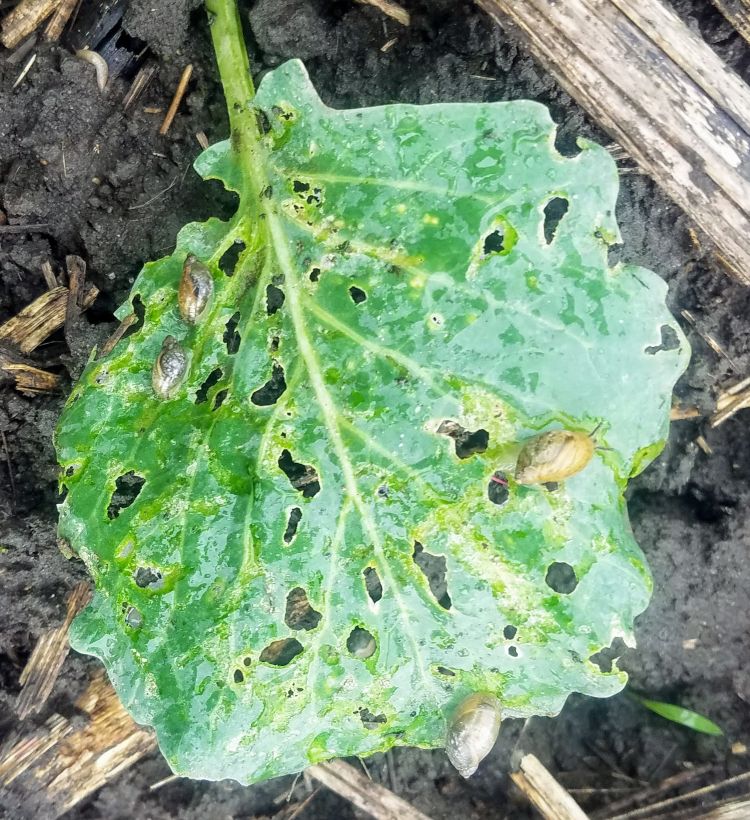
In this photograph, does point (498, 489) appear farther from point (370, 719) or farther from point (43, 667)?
point (43, 667)

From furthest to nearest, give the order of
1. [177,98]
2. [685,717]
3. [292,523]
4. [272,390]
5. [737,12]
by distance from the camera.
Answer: [685,717] < [177,98] < [737,12] < [272,390] < [292,523]

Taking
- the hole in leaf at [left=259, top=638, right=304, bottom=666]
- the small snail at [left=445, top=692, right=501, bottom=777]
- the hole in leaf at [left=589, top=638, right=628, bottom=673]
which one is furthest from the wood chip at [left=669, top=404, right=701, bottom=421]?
the hole in leaf at [left=259, top=638, right=304, bottom=666]

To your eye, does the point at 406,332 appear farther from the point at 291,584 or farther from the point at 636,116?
the point at 636,116

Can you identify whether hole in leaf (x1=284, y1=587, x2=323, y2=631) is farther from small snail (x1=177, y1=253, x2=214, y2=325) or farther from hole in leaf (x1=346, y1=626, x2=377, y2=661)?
small snail (x1=177, y1=253, x2=214, y2=325)

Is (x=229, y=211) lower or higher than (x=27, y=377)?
higher

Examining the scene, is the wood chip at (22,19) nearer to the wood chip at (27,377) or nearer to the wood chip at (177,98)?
the wood chip at (177,98)

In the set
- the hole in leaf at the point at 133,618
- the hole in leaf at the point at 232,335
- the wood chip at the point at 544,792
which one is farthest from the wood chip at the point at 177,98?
the wood chip at the point at 544,792

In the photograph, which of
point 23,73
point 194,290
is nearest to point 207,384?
point 194,290
